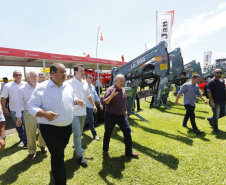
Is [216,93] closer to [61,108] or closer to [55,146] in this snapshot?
[61,108]

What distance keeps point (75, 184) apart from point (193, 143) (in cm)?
314

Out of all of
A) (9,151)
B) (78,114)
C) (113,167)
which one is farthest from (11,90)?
(113,167)

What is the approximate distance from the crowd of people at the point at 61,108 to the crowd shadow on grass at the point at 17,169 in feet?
0.47

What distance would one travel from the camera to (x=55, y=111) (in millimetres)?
1865

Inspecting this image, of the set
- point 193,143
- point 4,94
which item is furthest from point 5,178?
point 193,143

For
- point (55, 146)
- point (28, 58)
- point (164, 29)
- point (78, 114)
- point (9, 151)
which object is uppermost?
point (164, 29)

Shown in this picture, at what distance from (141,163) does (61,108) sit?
2.05 metres

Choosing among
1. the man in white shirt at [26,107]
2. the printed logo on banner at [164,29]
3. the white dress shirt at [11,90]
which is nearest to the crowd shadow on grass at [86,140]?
the man in white shirt at [26,107]

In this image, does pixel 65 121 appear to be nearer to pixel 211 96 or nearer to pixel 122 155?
pixel 122 155

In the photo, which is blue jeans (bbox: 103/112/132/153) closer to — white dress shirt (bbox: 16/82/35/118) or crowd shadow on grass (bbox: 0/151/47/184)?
crowd shadow on grass (bbox: 0/151/47/184)

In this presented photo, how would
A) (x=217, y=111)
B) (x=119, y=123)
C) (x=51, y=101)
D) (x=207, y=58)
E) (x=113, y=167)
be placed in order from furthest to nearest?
(x=207, y=58), (x=217, y=111), (x=119, y=123), (x=113, y=167), (x=51, y=101)

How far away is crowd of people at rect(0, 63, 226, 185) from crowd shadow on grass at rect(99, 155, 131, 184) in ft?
0.48

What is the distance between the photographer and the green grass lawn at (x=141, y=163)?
7.93 feet

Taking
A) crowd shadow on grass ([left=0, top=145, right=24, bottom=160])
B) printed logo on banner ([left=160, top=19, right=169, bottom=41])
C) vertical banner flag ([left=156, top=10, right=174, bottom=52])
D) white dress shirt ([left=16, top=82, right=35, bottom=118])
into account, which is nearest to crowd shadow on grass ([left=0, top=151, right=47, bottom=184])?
crowd shadow on grass ([left=0, top=145, right=24, bottom=160])
